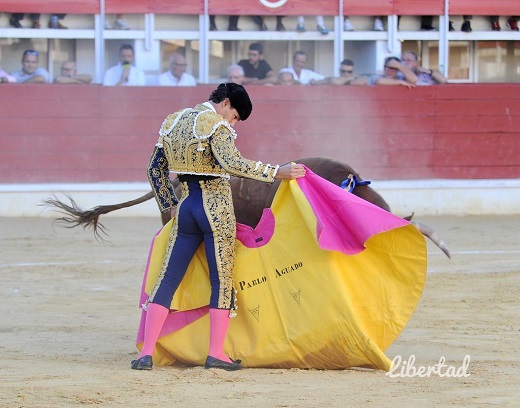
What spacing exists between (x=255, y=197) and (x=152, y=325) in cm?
159

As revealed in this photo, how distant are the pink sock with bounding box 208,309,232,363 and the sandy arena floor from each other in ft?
0.32

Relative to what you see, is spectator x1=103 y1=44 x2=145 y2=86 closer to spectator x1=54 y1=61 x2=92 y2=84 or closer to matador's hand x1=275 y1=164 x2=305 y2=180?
spectator x1=54 y1=61 x2=92 y2=84

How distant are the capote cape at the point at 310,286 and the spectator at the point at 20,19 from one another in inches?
235

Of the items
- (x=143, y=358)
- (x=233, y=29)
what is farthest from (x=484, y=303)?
(x=233, y=29)

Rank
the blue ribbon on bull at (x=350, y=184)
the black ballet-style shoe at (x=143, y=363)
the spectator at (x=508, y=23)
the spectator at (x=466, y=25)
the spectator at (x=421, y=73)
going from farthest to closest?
the spectator at (x=508, y=23)
the spectator at (x=466, y=25)
the spectator at (x=421, y=73)
the blue ribbon on bull at (x=350, y=184)
the black ballet-style shoe at (x=143, y=363)

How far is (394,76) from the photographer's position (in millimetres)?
10141

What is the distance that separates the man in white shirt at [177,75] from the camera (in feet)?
32.2

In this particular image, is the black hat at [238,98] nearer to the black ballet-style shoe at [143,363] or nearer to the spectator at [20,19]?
the black ballet-style shoe at [143,363]

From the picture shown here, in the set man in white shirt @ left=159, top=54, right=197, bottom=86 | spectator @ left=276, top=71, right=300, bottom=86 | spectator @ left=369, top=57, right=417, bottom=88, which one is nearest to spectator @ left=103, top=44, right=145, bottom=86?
man in white shirt @ left=159, top=54, right=197, bottom=86

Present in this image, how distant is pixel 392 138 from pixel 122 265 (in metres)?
3.70

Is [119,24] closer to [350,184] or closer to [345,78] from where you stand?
[345,78]

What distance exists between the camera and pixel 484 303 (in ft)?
18.9

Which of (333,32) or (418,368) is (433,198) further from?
(418,368)

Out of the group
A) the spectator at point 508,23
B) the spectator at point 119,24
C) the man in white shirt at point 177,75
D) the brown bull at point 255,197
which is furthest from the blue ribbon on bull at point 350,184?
the spectator at point 508,23
